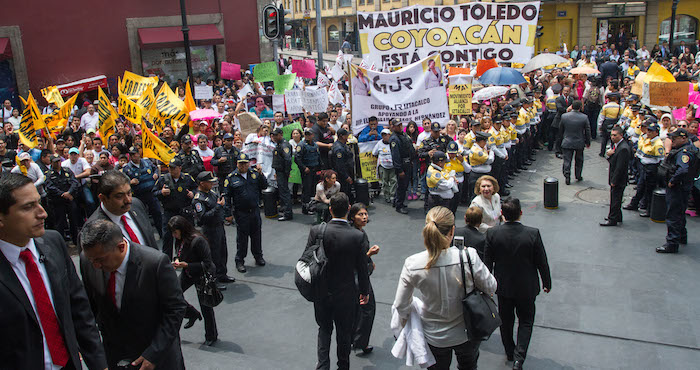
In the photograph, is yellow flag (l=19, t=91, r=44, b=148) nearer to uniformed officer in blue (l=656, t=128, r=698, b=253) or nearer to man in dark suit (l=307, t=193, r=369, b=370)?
man in dark suit (l=307, t=193, r=369, b=370)

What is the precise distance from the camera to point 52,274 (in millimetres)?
3537

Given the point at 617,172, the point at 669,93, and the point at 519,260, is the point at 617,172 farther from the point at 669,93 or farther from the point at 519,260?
the point at 519,260

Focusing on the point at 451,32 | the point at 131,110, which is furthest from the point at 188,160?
the point at 451,32

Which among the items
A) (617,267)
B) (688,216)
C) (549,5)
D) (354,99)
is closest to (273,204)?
(354,99)

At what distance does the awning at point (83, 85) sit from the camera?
21484 millimetres

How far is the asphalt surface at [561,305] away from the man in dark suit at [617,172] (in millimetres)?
225

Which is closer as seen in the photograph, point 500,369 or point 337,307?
point 337,307

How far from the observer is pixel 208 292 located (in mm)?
6523

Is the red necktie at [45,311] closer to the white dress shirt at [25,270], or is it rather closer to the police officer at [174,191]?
the white dress shirt at [25,270]

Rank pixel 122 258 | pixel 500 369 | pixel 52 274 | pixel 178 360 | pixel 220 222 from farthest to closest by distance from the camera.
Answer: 1. pixel 220 222
2. pixel 500 369
3. pixel 178 360
4. pixel 122 258
5. pixel 52 274

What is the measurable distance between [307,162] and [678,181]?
652 cm

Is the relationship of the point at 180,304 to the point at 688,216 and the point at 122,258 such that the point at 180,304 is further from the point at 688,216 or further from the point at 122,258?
the point at 688,216

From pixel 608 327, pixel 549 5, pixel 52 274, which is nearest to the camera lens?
pixel 52 274

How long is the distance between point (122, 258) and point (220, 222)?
4474 millimetres
